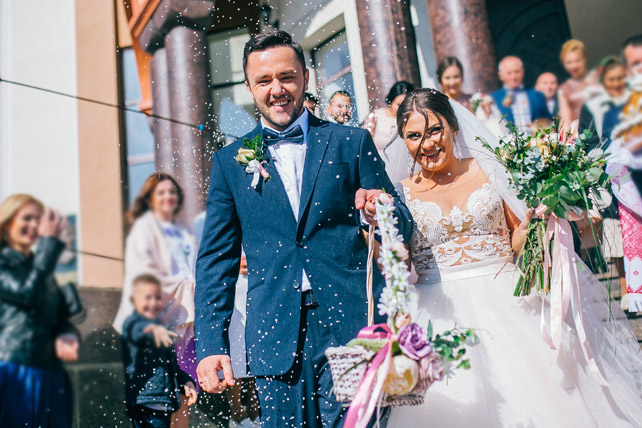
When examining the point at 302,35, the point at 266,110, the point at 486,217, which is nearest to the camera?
the point at 266,110

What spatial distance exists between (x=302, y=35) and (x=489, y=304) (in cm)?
585

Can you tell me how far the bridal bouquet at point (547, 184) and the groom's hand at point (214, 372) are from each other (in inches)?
62.5

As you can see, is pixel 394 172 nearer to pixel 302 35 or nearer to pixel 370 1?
pixel 370 1

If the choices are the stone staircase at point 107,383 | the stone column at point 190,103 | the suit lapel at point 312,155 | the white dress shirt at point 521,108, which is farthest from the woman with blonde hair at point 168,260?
the white dress shirt at point 521,108

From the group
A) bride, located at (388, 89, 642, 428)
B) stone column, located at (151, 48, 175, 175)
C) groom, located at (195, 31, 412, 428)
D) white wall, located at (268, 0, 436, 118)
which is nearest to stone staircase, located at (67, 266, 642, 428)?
bride, located at (388, 89, 642, 428)

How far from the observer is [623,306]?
4777 millimetres

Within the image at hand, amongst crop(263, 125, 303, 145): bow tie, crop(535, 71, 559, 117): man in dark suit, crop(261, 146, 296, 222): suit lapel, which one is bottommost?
crop(261, 146, 296, 222): suit lapel

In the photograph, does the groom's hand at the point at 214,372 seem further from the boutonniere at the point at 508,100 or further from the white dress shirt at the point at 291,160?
the boutonniere at the point at 508,100

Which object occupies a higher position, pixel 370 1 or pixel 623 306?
pixel 370 1

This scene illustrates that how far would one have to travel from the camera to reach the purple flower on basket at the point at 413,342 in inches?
85.8

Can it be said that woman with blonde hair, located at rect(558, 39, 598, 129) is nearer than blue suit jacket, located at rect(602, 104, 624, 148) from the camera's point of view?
No

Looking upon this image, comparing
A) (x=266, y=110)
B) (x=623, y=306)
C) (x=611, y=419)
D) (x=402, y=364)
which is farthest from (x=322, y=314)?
(x=623, y=306)

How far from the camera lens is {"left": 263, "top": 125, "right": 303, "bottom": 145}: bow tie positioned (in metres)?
2.89

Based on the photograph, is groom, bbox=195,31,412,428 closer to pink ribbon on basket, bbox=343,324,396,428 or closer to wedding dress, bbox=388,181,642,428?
pink ribbon on basket, bbox=343,324,396,428
